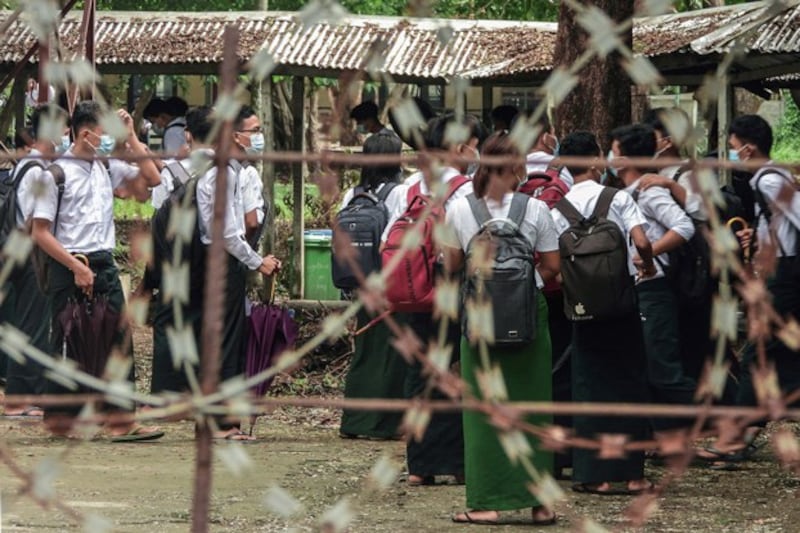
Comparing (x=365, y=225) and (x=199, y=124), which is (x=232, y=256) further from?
(x=365, y=225)

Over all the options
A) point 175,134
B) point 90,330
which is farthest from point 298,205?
point 90,330

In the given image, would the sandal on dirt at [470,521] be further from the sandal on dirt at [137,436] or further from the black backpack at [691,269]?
the sandal on dirt at [137,436]

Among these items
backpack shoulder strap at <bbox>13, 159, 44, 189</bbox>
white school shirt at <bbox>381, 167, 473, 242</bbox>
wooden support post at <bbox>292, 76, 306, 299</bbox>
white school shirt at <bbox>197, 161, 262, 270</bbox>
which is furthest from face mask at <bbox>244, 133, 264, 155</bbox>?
wooden support post at <bbox>292, 76, 306, 299</bbox>

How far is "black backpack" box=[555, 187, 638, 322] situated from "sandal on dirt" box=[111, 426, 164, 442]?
3.17 m

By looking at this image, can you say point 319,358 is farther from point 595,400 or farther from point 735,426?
point 735,426

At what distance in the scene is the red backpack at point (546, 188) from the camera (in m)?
8.22

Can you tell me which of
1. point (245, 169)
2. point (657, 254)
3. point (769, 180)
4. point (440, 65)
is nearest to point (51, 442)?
point (245, 169)

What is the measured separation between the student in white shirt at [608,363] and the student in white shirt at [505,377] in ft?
1.79

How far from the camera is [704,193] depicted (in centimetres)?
285

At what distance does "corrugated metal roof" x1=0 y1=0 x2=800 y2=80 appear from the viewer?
1448cm

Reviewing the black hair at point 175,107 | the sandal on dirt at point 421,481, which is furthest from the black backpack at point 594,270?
the black hair at point 175,107

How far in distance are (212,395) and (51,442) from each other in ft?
22.6

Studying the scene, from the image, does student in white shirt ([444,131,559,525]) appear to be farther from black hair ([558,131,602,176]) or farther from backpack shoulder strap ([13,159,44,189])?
backpack shoulder strap ([13,159,44,189])

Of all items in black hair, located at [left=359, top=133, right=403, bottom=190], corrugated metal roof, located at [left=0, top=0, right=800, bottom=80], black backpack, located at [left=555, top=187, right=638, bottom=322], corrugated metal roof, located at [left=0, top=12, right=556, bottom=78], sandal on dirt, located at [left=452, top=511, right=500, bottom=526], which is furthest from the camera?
corrugated metal roof, located at [left=0, top=12, right=556, bottom=78]
